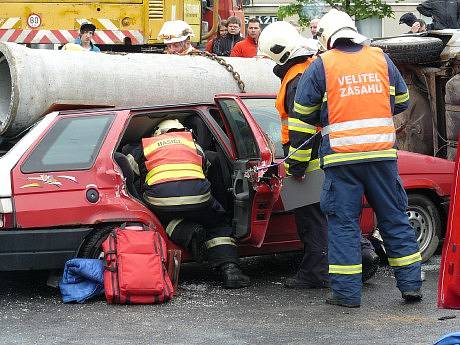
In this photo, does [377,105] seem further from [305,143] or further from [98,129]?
[98,129]

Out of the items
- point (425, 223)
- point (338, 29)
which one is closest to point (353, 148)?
point (338, 29)

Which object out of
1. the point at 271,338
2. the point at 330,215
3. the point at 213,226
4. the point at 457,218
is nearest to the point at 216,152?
the point at 213,226

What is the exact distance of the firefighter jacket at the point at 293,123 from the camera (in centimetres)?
758

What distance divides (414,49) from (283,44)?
1.97 meters

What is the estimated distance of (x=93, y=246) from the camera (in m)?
Result: 7.59

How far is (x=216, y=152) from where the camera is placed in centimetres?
835

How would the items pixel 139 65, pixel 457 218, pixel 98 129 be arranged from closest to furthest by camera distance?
1. pixel 457 218
2. pixel 98 129
3. pixel 139 65

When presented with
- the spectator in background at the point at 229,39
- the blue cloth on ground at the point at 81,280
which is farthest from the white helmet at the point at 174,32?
the blue cloth on ground at the point at 81,280

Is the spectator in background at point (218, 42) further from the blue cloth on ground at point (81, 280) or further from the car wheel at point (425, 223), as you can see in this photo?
the blue cloth on ground at point (81, 280)

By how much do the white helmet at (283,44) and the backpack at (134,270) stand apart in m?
1.59

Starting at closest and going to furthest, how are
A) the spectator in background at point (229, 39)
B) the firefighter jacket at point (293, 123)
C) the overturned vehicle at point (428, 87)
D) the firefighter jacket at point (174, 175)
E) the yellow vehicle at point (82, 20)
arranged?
the firefighter jacket at point (293, 123), the firefighter jacket at point (174, 175), the overturned vehicle at point (428, 87), the spectator in background at point (229, 39), the yellow vehicle at point (82, 20)

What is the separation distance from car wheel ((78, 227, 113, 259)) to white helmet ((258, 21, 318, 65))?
1.72 meters

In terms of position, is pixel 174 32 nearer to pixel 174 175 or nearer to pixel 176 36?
pixel 176 36

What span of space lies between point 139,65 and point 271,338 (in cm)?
313
